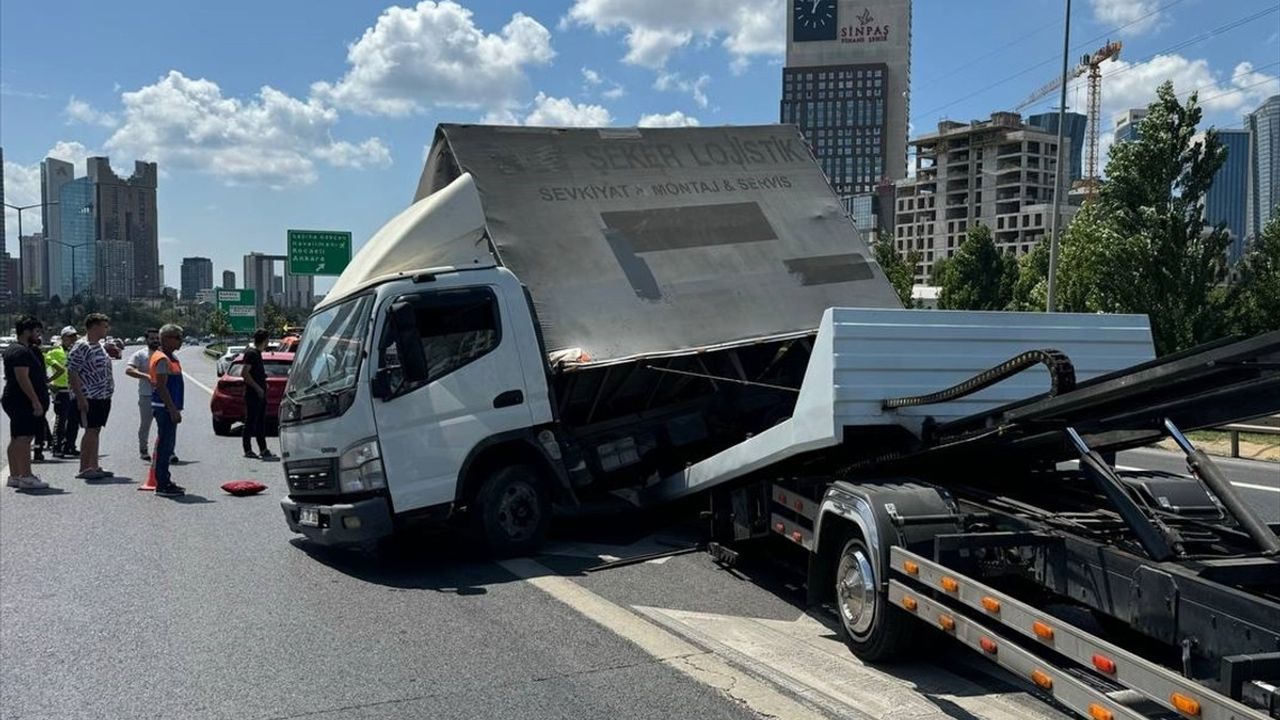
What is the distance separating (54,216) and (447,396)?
376ft

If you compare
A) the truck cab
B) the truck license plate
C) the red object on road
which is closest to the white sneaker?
the red object on road

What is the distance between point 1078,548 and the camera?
13.7 feet

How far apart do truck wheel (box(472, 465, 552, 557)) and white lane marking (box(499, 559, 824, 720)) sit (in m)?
0.31

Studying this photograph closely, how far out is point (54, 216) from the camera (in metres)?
104

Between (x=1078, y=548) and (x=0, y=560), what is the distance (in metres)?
7.75

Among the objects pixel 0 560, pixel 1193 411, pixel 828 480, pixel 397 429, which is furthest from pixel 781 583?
pixel 0 560

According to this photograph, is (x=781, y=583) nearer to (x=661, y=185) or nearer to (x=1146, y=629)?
(x=1146, y=629)

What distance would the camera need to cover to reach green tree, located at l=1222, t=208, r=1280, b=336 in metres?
23.8

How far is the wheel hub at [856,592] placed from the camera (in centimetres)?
507

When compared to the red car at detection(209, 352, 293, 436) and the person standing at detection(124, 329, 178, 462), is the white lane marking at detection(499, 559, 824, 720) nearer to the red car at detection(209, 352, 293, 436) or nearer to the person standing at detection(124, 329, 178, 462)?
the person standing at detection(124, 329, 178, 462)

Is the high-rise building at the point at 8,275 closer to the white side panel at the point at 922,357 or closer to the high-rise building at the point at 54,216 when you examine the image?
the high-rise building at the point at 54,216

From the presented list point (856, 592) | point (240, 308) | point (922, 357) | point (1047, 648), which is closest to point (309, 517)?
point (856, 592)

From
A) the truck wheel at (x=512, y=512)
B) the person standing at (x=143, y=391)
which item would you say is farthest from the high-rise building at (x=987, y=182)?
the truck wheel at (x=512, y=512)

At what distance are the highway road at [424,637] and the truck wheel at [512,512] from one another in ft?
0.62
